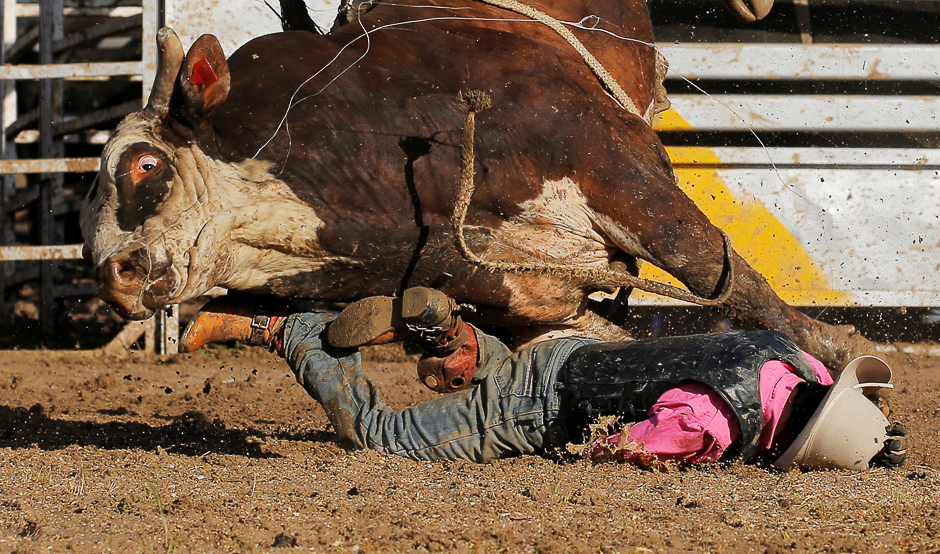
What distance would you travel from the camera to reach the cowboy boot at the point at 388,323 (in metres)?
2.39

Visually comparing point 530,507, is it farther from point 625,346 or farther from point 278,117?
point 278,117

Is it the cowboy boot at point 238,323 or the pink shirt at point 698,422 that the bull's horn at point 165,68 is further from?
the pink shirt at point 698,422

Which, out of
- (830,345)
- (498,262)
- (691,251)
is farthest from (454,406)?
(830,345)

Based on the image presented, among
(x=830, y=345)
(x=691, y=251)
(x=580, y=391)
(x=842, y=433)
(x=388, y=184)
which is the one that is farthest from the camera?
(x=830, y=345)

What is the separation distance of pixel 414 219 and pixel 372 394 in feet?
1.65

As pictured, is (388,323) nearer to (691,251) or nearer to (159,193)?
(159,193)

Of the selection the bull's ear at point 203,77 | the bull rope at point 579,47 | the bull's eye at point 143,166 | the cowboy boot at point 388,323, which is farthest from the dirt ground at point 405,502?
the bull rope at point 579,47

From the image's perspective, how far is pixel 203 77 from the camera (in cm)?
234

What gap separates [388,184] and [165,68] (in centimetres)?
64

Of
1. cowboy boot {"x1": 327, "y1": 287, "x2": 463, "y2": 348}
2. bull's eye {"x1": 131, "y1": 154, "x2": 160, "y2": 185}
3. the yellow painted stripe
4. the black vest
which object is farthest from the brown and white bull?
the yellow painted stripe

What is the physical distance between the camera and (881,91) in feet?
16.4

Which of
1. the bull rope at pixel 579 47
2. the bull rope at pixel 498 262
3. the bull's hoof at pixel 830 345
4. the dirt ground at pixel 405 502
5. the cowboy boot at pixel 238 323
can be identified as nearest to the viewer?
the dirt ground at pixel 405 502

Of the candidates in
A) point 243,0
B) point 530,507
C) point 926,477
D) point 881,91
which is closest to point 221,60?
point 530,507

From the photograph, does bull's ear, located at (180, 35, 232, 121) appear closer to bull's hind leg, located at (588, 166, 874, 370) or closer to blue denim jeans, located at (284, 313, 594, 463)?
blue denim jeans, located at (284, 313, 594, 463)
